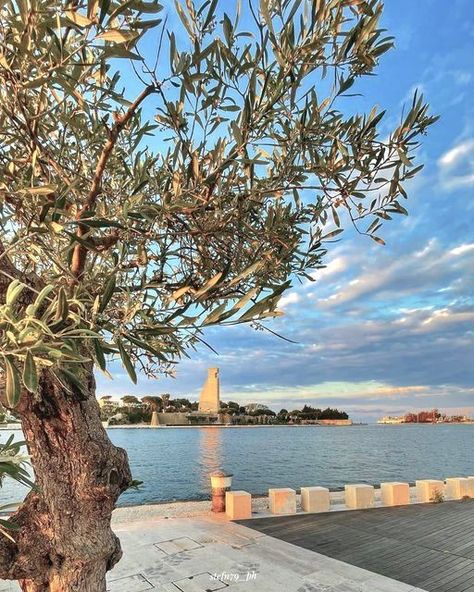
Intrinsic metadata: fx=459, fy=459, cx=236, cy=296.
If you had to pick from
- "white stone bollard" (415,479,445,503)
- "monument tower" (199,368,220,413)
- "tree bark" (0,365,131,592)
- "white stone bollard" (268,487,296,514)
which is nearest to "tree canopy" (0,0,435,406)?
"tree bark" (0,365,131,592)

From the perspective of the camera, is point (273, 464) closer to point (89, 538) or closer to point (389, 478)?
point (389, 478)

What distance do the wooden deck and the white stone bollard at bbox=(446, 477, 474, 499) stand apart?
81 centimetres

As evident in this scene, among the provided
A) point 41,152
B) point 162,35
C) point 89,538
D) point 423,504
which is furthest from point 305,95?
point 423,504

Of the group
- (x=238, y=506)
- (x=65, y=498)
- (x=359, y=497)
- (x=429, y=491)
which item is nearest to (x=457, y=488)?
(x=429, y=491)

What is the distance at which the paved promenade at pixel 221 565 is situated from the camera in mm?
6090

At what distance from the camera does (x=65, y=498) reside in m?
3.24

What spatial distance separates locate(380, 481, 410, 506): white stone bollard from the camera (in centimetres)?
1102

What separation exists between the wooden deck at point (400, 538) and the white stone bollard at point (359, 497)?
0.25 m

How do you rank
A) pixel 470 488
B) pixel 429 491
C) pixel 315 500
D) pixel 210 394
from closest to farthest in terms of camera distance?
pixel 315 500 < pixel 429 491 < pixel 470 488 < pixel 210 394

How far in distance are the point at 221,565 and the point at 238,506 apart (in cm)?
289

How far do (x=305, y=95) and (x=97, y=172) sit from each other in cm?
135

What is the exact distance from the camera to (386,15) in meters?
2.77

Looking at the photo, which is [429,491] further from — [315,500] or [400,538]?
[400,538]

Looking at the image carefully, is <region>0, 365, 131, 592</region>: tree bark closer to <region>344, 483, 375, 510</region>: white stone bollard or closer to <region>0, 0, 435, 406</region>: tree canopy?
<region>0, 0, 435, 406</region>: tree canopy
